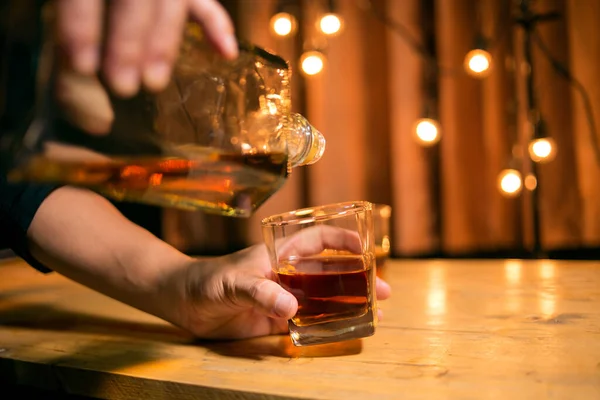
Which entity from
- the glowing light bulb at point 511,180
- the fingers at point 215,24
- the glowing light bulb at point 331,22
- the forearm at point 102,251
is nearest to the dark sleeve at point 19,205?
the forearm at point 102,251

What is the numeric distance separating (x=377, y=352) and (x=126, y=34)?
39 centimetres

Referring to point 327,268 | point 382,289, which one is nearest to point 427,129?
point 382,289

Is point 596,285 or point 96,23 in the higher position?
point 96,23

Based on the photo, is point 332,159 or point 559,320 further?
point 332,159

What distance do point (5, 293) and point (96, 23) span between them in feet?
2.60

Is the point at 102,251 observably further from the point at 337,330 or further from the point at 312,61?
the point at 312,61

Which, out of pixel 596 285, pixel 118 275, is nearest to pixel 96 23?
pixel 118 275

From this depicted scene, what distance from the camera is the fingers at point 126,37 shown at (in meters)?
0.34

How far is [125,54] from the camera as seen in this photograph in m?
0.35

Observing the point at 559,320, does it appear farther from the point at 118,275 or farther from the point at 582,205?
the point at 582,205

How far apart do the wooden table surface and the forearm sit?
0.06 meters

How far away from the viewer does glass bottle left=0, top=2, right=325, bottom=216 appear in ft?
1.26

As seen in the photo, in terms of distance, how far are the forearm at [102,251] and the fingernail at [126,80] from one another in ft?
1.10

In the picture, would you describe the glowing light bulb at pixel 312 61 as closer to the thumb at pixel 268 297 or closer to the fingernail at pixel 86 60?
the thumb at pixel 268 297
